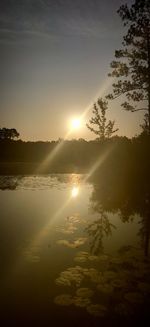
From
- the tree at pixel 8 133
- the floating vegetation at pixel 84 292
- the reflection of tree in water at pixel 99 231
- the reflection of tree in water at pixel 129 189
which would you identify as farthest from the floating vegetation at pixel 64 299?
the tree at pixel 8 133

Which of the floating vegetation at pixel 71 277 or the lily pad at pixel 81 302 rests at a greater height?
the floating vegetation at pixel 71 277

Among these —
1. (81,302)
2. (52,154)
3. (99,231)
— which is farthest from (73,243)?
(52,154)

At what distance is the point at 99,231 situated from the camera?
1259cm

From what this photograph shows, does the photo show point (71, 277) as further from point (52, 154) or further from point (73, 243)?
point (52, 154)

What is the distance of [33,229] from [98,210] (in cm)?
515

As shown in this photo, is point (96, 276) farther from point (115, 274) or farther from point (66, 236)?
point (66, 236)

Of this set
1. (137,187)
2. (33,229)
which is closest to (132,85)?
(137,187)

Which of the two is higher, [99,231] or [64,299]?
[99,231]

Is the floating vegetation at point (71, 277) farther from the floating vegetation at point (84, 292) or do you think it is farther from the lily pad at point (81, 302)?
the lily pad at point (81, 302)

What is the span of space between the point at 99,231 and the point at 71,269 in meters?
4.29

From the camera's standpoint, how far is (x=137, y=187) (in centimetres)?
2539

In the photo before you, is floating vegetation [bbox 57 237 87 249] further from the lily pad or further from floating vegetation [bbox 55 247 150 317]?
the lily pad

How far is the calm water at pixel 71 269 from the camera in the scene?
6.39 m

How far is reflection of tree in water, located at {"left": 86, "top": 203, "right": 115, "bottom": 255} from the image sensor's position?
34.5 ft
